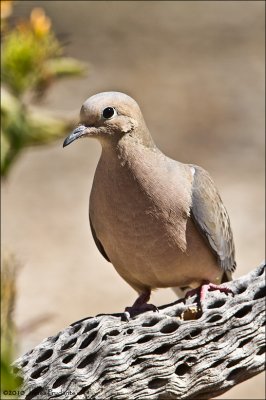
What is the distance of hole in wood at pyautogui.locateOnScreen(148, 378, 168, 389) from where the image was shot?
136 inches

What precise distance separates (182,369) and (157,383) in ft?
0.36

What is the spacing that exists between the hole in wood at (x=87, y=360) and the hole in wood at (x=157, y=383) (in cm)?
22

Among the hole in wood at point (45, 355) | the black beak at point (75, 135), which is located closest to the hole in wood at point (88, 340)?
the hole in wood at point (45, 355)

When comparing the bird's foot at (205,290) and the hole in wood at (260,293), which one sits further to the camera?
the bird's foot at (205,290)

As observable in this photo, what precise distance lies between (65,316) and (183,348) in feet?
13.1

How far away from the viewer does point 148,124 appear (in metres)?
10.5

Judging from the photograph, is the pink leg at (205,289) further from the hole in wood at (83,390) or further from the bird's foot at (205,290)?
the hole in wood at (83,390)

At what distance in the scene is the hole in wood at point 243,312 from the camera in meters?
3.58

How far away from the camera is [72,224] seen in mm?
9055

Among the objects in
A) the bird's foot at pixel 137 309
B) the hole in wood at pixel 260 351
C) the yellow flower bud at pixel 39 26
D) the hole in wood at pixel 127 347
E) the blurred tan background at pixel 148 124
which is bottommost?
the hole in wood at pixel 260 351

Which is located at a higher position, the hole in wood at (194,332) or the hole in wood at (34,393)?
the hole in wood at (194,332)

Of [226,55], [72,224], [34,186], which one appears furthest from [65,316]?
[226,55]

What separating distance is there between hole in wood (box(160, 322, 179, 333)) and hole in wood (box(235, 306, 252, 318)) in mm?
225

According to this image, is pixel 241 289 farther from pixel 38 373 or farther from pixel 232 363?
pixel 38 373
